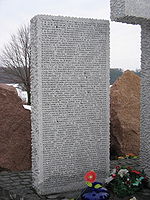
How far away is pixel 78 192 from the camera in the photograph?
4.79 metres

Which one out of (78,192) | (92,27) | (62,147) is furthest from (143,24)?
(78,192)

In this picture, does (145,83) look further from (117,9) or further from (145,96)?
(117,9)

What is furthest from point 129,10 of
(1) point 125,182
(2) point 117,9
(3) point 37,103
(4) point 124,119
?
(4) point 124,119

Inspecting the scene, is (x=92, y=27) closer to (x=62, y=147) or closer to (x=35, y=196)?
(x=62, y=147)

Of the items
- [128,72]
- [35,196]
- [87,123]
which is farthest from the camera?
[128,72]

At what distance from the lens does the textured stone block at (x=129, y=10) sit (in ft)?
13.9

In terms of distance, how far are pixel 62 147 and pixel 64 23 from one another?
68.1 inches

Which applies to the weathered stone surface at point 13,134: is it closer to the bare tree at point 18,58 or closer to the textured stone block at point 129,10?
the textured stone block at point 129,10

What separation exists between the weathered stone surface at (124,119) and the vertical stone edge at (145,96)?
152 centimetres

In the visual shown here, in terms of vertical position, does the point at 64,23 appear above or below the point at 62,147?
above

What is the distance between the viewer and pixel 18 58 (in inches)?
721

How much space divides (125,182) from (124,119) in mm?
2301

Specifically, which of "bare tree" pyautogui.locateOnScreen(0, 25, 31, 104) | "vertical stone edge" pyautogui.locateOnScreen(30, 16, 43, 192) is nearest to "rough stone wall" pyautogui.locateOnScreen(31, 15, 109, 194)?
"vertical stone edge" pyautogui.locateOnScreen(30, 16, 43, 192)

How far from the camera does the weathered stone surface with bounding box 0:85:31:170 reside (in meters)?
5.94
